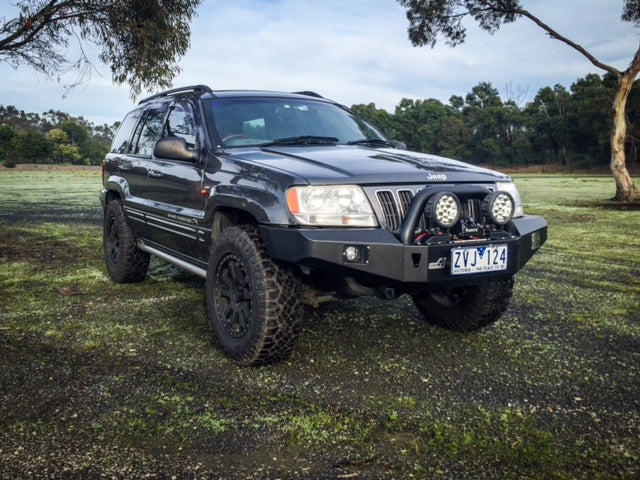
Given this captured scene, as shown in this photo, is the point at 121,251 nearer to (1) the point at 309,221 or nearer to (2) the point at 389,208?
(1) the point at 309,221

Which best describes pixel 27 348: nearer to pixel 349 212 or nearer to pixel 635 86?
pixel 349 212

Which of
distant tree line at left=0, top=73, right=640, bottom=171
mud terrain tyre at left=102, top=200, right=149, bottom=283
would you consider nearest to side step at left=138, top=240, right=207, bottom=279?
mud terrain tyre at left=102, top=200, right=149, bottom=283

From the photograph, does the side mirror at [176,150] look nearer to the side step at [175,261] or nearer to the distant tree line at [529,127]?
the side step at [175,261]

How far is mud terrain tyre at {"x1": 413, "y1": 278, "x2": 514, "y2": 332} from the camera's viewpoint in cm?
391

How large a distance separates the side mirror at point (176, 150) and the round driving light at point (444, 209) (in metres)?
1.82

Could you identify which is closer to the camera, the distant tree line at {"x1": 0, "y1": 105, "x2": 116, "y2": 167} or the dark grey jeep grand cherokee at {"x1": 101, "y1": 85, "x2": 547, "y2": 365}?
the dark grey jeep grand cherokee at {"x1": 101, "y1": 85, "x2": 547, "y2": 365}

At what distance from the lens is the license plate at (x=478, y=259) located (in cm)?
313

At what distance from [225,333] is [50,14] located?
29.7 feet

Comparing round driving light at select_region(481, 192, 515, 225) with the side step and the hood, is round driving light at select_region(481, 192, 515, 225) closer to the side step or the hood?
the hood

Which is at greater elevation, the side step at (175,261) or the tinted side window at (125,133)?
the tinted side window at (125,133)

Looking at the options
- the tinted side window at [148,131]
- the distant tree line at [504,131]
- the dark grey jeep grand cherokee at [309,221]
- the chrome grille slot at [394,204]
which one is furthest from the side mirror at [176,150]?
the distant tree line at [504,131]

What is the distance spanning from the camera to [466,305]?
13.2 feet

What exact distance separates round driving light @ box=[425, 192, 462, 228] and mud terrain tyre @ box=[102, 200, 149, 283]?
345cm

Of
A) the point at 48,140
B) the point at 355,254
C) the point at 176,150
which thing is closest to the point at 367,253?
the point at 355,254
